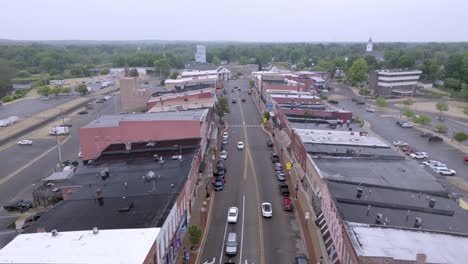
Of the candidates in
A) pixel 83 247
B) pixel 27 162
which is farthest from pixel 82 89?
pixel 83 247

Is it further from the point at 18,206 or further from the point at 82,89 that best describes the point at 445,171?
the point at 82,89

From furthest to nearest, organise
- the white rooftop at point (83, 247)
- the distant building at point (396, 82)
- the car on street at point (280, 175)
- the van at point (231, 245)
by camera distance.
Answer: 1. the distant building at point (396, 82)
2. the car on street at point (280, 175)
3. the van at point (231, 245)
4. the white rooftop at point (83, 247)

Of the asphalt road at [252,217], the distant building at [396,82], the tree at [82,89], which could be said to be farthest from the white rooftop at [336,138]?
the tree at [82,89]

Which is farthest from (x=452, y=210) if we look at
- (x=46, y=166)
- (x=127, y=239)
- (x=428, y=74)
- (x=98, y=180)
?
(x=428, y=74)

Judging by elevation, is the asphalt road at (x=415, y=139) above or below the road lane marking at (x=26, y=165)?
above

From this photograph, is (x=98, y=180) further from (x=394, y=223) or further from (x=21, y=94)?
(x=21, y=94)

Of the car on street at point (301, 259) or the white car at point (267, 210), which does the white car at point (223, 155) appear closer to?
the white car at point (267, 210)
